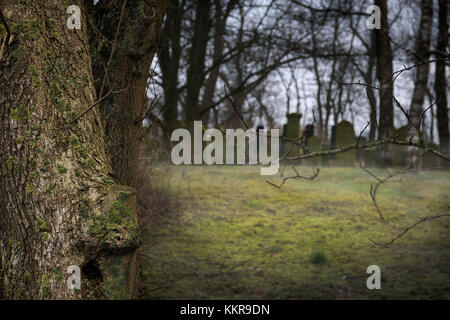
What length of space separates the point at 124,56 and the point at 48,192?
4.71 feet

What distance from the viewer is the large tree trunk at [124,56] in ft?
8.99

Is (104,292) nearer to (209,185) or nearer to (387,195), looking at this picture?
(209,185)

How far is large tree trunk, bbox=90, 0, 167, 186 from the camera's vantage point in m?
2.74

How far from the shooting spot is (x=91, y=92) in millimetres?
2051

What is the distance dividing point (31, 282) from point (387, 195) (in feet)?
21.9

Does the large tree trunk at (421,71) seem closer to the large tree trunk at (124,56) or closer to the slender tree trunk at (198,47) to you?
the slender tree trunk at (198,47)

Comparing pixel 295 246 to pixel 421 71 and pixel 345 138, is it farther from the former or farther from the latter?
pixel 345 138

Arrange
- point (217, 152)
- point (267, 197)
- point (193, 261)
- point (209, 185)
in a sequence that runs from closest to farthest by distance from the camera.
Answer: point (193, 261)
point (267, 197)
point (209, 185)
point (217, 152)

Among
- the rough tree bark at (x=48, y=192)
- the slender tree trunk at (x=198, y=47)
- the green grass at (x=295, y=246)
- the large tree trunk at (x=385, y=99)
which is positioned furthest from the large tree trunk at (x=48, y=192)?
the large tree trunk at (x=385, y=99)

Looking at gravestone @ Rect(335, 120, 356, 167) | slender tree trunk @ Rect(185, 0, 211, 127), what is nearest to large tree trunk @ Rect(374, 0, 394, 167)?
gravestone @ Rect(335, 120, 356, 167)

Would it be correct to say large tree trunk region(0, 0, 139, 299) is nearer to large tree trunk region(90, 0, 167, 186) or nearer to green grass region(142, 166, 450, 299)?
large tree trunk region(90, 0, 167, 186)

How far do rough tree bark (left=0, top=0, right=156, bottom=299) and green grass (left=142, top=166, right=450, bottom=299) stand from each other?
1.44 m

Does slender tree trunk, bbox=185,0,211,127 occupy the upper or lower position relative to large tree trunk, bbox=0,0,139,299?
upper
